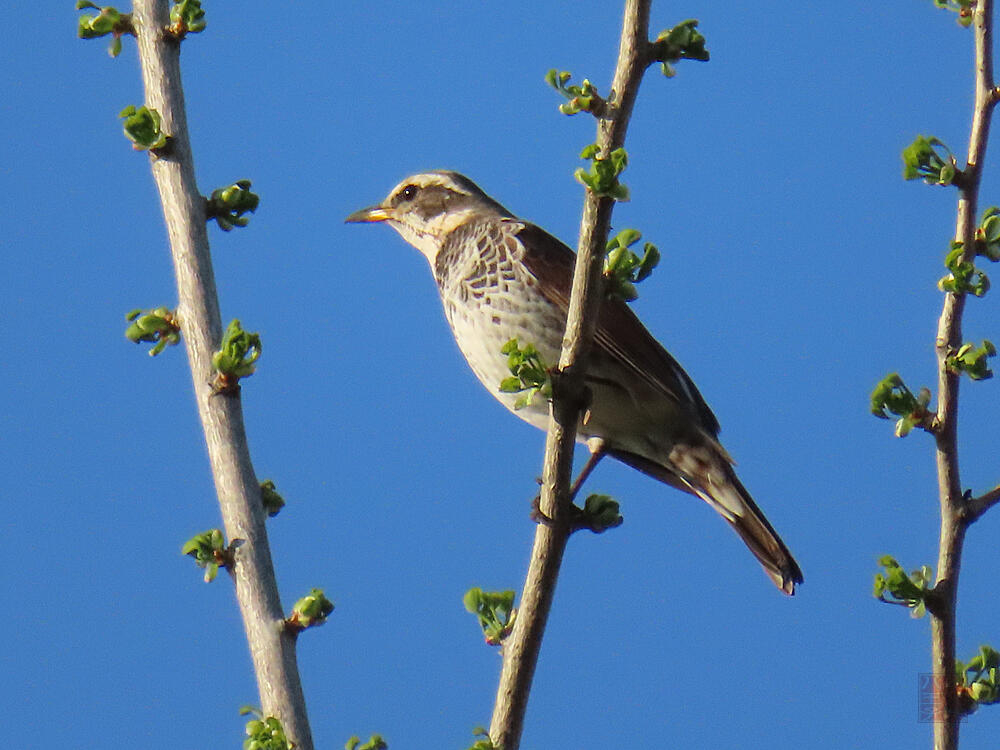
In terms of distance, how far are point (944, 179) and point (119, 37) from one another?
9.38 ft

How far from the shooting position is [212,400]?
412 cm

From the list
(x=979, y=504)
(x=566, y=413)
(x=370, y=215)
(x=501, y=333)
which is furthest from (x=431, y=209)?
(x=979, y=504)

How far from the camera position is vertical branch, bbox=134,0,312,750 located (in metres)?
3.86

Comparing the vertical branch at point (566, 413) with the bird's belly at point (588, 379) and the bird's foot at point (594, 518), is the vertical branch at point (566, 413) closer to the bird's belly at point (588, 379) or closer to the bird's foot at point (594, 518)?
the bird's foot at point (594, 518)

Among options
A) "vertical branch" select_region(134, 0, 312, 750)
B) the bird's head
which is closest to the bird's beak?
the bird's head

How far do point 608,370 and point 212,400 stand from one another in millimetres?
3167

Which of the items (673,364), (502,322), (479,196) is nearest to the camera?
(502,322)

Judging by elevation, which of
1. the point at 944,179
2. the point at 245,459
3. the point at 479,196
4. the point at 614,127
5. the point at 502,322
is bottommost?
the point at 245,459

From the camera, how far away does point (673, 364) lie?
7.29 metres

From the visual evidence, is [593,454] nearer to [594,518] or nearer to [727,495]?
[727,495]

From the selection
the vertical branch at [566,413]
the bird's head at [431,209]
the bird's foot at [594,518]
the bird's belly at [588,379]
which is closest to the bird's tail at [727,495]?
the bird's belly at [588,379]

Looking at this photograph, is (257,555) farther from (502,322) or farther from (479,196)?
(479,196)

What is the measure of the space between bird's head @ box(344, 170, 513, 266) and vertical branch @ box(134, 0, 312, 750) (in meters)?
3.63

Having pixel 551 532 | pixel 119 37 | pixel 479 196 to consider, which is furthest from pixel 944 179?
pixel 479 196
